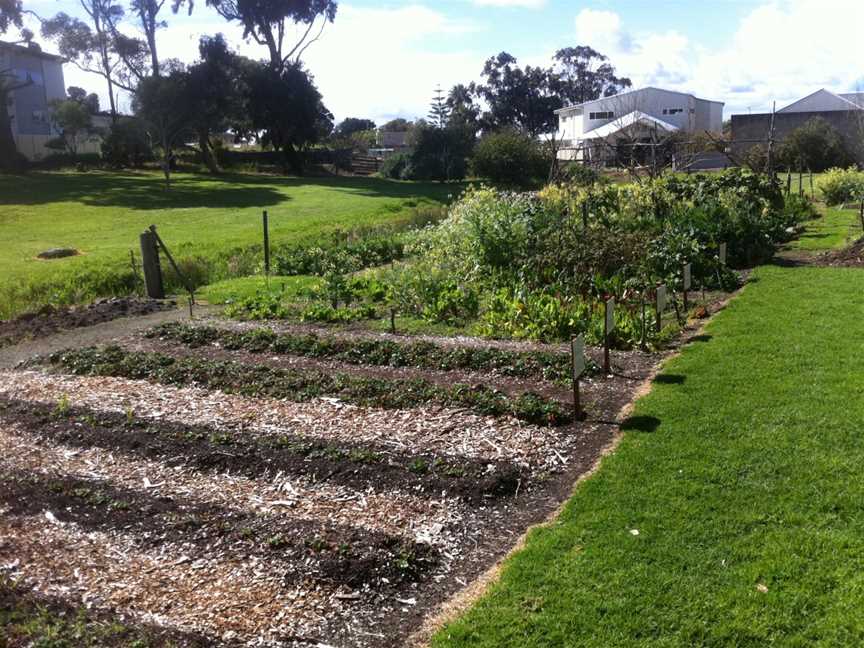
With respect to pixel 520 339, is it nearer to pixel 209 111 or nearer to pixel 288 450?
pixel 288 450

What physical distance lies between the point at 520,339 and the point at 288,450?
12.4 ft

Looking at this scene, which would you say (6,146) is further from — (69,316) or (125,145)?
(69,316)

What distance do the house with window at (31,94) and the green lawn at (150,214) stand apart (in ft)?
33.7

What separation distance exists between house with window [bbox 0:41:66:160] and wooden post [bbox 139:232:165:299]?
41.2m

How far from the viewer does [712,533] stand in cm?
456

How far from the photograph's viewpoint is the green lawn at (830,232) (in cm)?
1521

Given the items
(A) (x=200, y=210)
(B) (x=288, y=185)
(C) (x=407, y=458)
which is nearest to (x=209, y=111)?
(B) (x=288, y=185)

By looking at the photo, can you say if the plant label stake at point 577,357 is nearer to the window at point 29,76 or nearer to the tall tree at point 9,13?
the tall tree at point 9,13

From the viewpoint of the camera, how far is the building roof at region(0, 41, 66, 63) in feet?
161

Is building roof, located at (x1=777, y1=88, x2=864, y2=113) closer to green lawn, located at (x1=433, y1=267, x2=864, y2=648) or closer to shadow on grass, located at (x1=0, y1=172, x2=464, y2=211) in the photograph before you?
shadow on grass, located at (x1=0, y1=172, x2=464, y2=211)

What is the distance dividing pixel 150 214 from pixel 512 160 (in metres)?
18.2

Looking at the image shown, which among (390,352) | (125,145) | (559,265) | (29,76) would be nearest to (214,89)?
(125,145)

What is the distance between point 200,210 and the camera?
29.5 metres

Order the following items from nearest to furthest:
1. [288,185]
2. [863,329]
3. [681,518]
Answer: [681,518] → [863,329] → [288,185]
